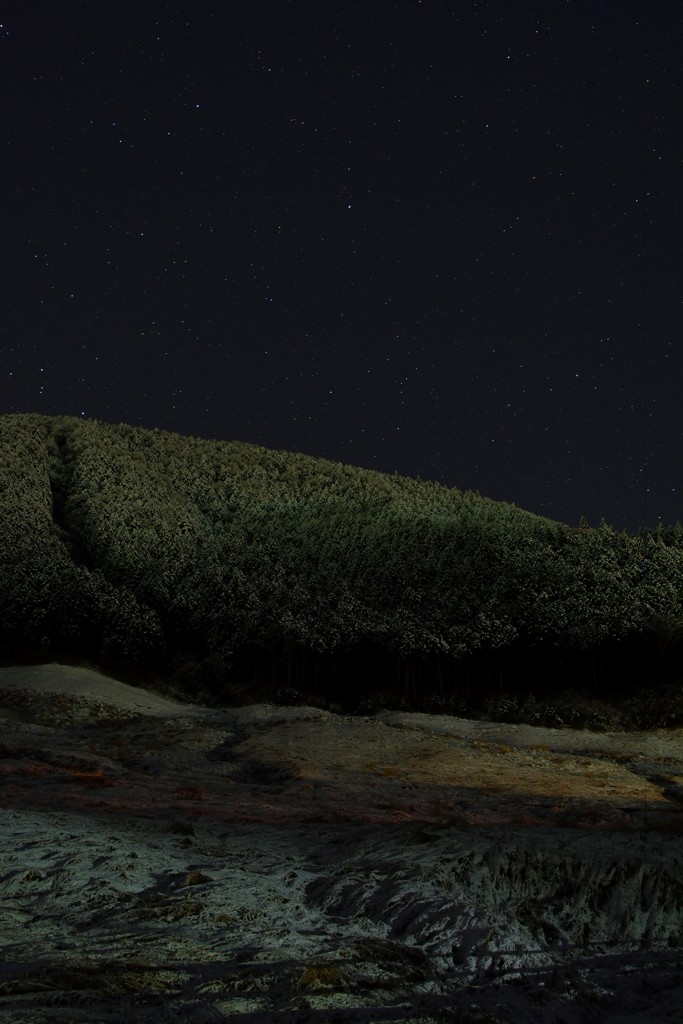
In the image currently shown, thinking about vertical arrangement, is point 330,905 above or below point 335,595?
below

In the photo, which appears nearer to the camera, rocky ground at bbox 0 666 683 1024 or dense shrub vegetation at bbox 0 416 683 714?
rocky ground at bbox 0 666 683 1024

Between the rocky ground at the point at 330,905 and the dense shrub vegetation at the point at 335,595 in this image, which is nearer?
the rocky ground at the point at 330,905

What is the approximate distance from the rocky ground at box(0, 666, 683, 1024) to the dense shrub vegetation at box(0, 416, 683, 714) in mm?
27181

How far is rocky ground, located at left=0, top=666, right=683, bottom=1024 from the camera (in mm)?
6145

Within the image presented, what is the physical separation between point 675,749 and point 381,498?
47.2 m

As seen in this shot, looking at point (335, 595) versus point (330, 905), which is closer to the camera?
point (330, 905)

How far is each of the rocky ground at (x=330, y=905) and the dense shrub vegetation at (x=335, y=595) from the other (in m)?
27.2

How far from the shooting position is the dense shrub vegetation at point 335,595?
150 ft

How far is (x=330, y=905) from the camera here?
902cm

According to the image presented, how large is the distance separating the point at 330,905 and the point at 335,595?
47729mm

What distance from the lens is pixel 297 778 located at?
2147 cm

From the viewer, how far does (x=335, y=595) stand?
56.7 metres

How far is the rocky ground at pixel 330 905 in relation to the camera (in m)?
6.14

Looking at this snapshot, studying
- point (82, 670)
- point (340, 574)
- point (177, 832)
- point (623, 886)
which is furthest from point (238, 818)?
point (340, 574)
